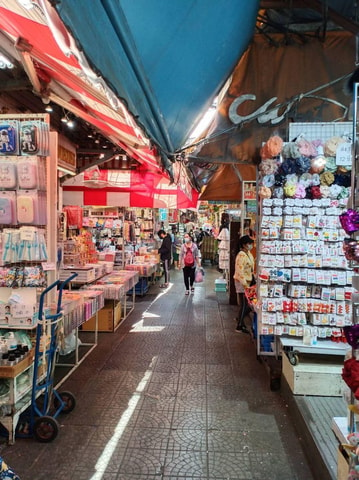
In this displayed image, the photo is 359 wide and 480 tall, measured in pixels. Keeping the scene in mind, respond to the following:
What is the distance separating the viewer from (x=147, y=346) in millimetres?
6512

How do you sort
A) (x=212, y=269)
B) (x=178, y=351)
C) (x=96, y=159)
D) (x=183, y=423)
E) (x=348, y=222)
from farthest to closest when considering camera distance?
(x=212, y=269) → (x=96, y=159) → (x=178, y=351) → (x=183, y=423) → (x=348, y=222)

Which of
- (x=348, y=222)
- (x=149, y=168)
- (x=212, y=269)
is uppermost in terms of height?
(x=149, y=168)

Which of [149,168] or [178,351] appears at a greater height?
[149,168]

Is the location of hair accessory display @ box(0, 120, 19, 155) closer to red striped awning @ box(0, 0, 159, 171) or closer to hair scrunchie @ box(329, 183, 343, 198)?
red striped awning @ box(0, 0, 159, 171)

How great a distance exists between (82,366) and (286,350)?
297 centimetres

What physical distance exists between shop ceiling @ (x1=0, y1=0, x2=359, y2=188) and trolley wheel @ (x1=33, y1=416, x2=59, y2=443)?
2.83 m

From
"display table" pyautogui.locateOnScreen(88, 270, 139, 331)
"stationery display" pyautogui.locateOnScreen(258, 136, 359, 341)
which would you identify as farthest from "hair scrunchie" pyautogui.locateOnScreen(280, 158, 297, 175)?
"display table" pyautogui.locateOnScreen(88, 270, 139, 331)

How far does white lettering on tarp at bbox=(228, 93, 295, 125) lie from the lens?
4.95 metres

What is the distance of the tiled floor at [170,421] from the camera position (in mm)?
3250

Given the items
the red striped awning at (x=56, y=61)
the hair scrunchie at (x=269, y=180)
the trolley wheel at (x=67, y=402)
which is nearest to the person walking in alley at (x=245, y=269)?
the hair scrunchie at (x=269, y=180)

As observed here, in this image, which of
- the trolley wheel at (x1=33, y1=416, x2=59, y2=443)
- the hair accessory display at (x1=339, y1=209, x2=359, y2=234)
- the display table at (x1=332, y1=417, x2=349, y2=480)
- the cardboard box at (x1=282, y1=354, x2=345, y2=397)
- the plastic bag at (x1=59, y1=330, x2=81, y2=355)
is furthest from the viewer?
the plastic bag at (x1=59, y1=330, x2=81, y2=355)

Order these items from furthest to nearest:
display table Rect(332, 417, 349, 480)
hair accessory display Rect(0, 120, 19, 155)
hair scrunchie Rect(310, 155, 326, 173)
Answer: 1. hair scrunchie Rect(310, 155, 326, 173)
2. hair accessory display Rect(0, 120, 19, 155)
3. display table Rect(332, 417, 349, 480)

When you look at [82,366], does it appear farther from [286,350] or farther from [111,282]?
[286,350]

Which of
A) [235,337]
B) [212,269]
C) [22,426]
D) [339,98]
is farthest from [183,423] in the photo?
[212,269]
